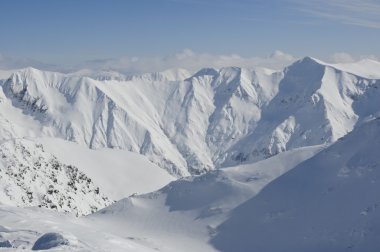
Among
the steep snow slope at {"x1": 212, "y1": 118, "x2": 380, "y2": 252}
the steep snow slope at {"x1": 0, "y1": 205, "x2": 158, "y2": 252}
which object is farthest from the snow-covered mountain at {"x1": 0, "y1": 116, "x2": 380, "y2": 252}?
the steep snow slope at {"x1": 0, "y1": 205, "x2": 158, "y2": 252}

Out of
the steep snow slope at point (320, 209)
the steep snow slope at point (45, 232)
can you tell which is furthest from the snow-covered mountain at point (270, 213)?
the steep snow slope at point (45, 232)

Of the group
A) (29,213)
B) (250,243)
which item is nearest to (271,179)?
(250,243)

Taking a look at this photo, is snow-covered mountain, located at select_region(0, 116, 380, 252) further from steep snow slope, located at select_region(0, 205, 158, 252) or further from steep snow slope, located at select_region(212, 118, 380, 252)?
steep snow slope, located at select_region(0, 205, 158, 252)

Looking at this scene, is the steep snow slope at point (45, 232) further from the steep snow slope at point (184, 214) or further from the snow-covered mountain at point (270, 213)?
the steep snow slope at point (184, 214)

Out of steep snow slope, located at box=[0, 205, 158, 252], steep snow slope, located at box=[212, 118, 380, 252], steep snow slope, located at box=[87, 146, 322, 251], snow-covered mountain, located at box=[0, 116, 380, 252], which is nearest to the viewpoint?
steep snow slope, located at box=[0, 205, 158, 252]

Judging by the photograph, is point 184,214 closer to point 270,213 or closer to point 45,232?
point 270,213

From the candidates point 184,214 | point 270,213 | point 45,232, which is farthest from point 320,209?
point 45,232

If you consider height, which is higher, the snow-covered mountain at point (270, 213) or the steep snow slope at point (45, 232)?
the steep snow slope at point (45, 232)
